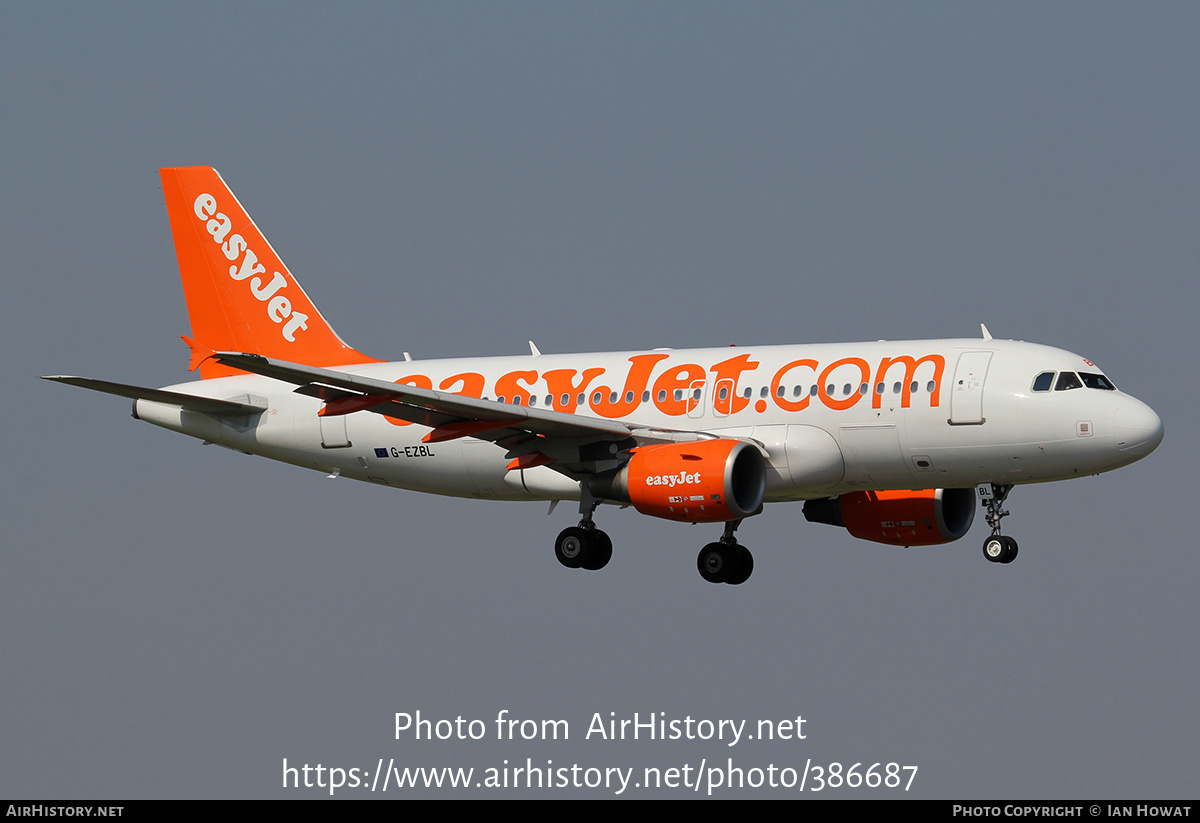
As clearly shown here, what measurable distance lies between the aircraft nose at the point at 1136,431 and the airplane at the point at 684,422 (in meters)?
0.05

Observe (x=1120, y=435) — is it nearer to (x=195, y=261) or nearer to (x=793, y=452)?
(x=793, y=452)

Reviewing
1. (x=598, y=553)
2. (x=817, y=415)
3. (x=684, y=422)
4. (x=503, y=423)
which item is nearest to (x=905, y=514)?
(x=817, y=415)

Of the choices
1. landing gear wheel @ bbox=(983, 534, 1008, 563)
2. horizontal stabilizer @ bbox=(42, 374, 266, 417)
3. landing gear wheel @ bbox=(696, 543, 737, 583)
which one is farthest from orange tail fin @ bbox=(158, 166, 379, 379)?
landing gear wheel @ bbox=(983, 534, 1008, 563)

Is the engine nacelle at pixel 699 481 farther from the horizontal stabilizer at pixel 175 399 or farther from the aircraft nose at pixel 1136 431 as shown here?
the horizontal stabilizer at pixel 175 399

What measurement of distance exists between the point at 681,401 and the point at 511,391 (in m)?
4.91

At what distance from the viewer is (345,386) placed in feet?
110

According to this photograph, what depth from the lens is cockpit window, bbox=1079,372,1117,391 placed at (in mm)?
34938

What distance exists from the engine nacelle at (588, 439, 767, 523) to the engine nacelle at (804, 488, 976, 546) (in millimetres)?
5870

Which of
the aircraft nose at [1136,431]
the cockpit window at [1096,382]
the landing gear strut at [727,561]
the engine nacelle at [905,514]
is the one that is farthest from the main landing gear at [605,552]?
the aircraft nose at [1136,431]

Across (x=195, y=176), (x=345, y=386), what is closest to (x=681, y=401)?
(x=345, y=386)

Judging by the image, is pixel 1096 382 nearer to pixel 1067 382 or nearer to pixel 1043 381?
pixel 1067 382

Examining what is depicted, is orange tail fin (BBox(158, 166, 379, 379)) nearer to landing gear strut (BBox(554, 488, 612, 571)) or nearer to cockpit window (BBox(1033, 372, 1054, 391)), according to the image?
landing gear strut (BBox(554, 488, 612, 571))

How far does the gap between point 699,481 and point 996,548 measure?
268 inches

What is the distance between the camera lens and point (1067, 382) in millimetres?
34750
